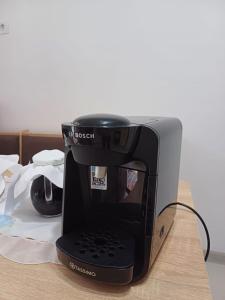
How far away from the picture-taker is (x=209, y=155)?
1149 millimetres

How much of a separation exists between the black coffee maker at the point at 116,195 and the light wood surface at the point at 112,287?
20 mm

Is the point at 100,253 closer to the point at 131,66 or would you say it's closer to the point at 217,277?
the point at 131,66

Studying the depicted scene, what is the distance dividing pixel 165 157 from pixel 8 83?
1.17 meters

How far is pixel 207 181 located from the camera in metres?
1.18

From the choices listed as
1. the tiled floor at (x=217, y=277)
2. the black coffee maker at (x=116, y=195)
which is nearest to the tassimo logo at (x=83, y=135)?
the black coffee maker at (x=116, y=195)

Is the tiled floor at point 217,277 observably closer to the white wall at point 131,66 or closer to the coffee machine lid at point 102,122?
the white wall at point 131,66

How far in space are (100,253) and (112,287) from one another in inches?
2.3

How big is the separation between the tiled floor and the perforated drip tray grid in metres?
0.97

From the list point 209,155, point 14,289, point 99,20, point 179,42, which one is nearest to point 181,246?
point 14,289

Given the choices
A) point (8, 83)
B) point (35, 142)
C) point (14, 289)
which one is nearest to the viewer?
point (14, 289)

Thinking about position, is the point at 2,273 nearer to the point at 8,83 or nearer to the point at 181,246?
the point at 181,246

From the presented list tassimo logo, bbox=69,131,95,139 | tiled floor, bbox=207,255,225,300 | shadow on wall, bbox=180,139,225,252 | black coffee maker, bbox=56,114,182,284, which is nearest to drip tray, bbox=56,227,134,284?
black coffee maker, bbox=56,114,182,284

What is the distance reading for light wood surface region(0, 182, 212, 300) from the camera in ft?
1.26

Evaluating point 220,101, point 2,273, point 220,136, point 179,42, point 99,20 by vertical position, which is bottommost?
point 2,273
